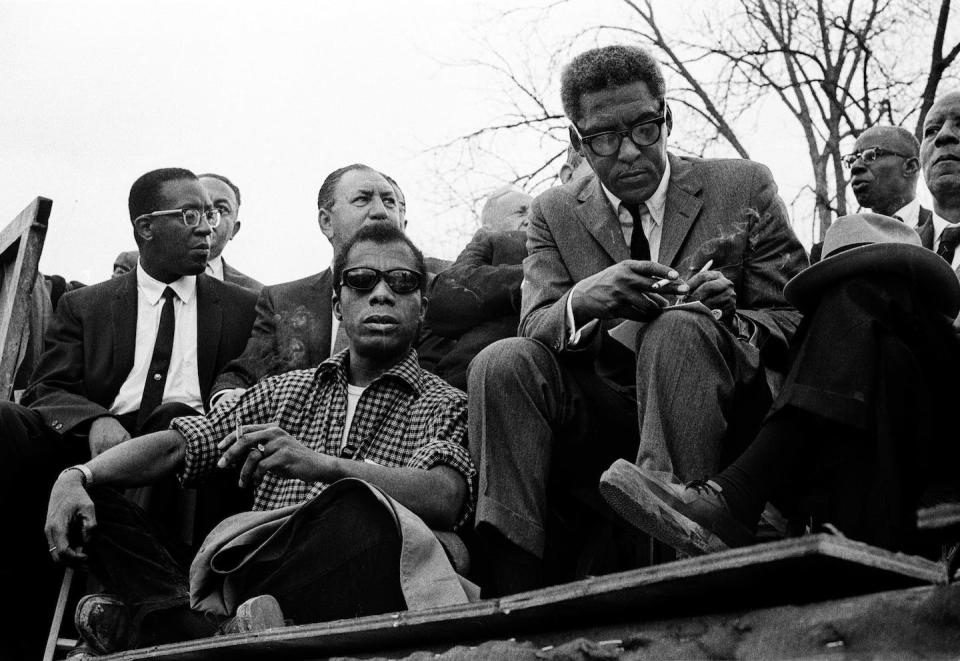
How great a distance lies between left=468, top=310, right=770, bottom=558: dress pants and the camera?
2.93 metres

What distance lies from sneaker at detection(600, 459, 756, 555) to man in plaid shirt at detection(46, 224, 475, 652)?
651 mm

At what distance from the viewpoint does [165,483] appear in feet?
14.2

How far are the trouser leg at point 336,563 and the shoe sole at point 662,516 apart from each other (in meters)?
0.64

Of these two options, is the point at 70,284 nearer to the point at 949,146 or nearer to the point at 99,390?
the point at 99,390

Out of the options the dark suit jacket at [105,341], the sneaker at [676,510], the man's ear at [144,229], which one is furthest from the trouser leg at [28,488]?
the sneaker at [676,510]

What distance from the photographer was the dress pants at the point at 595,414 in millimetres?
2928

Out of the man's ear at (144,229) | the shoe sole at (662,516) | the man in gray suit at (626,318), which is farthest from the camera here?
the man's ear at (144,229)

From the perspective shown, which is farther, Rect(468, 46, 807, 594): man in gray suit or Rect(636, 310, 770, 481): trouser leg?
Rect(468, 46, 807, 594): man in gray suit

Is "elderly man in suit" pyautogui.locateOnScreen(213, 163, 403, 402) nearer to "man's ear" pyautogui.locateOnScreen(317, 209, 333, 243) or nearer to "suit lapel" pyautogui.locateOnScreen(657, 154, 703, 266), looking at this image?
"man's ear" pyautogui.locateOnScreen(317, 209, 333, 243)

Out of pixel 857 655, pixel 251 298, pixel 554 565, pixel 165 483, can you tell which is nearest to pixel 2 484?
pixel 165 483

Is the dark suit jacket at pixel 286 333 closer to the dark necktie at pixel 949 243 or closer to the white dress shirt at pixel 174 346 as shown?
the white dress shirt at pixel 174 346

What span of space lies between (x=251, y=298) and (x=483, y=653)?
3214mm

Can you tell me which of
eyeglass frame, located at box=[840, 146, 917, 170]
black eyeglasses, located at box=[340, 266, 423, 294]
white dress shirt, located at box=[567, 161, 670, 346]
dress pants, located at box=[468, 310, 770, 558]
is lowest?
dress pants, located at box=[468, 310, 770, 558]

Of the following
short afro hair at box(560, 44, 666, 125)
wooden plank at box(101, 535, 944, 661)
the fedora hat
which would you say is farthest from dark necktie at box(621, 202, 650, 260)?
wooden plank at box(101, 535, 944, 661)
